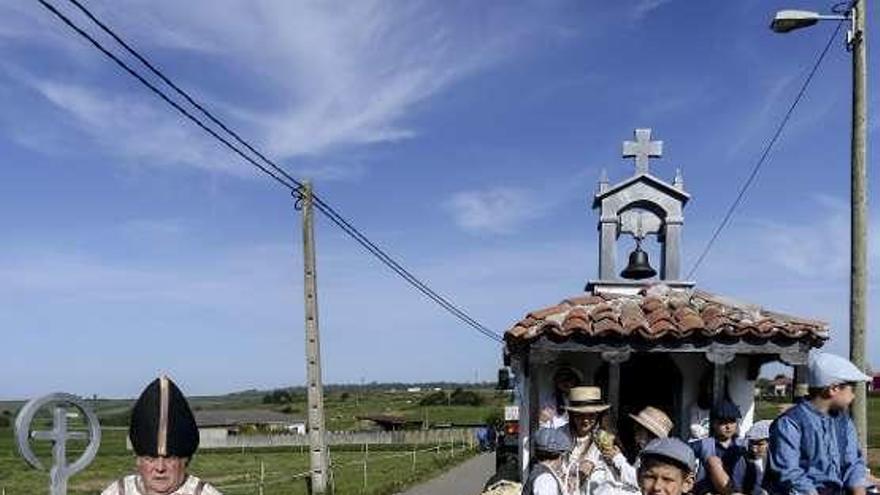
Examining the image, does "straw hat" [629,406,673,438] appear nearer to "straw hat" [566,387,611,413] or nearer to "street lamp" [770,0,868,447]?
"straw hat" [566,387,611,413]

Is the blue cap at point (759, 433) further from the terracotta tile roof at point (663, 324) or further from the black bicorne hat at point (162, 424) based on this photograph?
the black bicorne hat at point (162, 424)

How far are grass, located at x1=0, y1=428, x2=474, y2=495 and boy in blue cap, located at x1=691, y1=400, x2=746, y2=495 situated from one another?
15.5 meters

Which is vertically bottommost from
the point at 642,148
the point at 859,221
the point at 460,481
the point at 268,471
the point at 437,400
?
the point at 437,400

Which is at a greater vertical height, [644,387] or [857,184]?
[857,184]

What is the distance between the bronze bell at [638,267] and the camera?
10414 millimetres

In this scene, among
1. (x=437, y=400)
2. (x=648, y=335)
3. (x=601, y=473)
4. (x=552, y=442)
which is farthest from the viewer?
(x=437, y=400)

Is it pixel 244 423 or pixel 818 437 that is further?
pixel 244 423

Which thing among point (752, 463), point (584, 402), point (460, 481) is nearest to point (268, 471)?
point (460, 481)

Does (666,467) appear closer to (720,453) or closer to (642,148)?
(720,453)

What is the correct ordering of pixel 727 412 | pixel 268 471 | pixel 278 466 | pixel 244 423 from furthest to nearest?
pixel 244 423 → pixel 278 466 → pixel 268 471 → pixel 727 412

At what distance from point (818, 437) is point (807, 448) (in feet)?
0.27

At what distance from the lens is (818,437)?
5.46 metres

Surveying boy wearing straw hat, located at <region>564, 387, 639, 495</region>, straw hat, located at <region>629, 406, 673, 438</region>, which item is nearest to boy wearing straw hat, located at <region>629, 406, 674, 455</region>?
straw hat, located at <region>629, 406, 673, 438</region>

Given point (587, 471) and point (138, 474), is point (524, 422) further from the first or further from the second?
point (138, 474)
